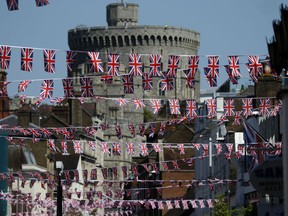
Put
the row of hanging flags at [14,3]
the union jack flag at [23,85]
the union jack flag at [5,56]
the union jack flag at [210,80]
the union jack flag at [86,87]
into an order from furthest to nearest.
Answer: the union jack flag at [86,87], the union jack flag at [23,85], the union jack flag at [210,80], the union jack flag at [5,56], the row of hanging flags at [14,3]

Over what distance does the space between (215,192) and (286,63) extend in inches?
1960

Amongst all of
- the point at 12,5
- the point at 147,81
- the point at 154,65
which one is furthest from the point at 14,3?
the point at 147,81

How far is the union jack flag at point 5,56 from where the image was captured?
41.1 metres

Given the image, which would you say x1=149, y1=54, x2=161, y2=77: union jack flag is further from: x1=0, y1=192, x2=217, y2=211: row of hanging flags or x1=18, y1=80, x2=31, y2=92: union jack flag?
x1=0, y1=192, x2=217, y2=211: row of hanging flags

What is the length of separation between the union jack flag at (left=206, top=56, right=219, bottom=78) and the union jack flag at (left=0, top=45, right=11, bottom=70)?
6.29 meters

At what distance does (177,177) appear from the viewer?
319ft

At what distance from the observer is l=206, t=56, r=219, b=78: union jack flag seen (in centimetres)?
4472

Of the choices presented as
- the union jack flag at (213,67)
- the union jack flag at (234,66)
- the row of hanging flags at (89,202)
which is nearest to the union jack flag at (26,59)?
the union jack flag at (213,67)

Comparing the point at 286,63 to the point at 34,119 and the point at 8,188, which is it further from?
the point at 34,119

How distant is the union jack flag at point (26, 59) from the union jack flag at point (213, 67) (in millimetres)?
5174

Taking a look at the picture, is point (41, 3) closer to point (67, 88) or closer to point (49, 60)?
point (49, 60)

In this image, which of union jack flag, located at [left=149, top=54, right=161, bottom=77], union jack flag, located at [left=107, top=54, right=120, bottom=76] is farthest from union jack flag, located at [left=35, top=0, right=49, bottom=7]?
union jack flag, located at [left=149, top=54, right=161, bottom=77]

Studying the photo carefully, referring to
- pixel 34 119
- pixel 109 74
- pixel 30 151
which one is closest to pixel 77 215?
pixel 30 151

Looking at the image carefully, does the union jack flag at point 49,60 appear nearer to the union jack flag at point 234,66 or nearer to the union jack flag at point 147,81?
the union jack flag at point 147,81
